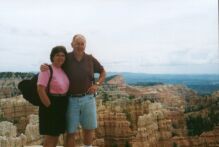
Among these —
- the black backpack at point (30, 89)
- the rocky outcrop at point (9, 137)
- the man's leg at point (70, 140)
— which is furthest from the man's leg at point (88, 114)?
the rocky outcrop at point (9, 137)

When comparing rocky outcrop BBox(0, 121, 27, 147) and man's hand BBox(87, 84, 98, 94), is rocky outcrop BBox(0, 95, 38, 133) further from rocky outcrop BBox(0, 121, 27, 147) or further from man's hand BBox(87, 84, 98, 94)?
man's hand BBox(87, 84, 98, 94)

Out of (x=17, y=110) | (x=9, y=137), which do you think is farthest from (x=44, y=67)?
(x=17, y=110)

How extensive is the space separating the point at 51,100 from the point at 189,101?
25.4 metres

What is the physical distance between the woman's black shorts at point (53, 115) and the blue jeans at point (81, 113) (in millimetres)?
64

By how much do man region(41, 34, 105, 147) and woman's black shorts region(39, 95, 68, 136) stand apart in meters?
0.08

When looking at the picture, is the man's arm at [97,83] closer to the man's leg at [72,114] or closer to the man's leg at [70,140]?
the man's leg at [72,114]

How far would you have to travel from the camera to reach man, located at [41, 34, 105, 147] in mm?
2664

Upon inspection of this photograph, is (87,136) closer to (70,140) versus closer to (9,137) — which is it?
(70,140)

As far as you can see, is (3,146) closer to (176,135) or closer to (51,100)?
(51,100)

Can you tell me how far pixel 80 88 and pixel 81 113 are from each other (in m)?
0.19

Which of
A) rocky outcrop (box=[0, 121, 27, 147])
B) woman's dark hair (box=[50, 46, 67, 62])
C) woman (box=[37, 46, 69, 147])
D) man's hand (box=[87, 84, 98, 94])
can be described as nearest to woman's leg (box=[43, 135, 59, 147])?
woman (box=[37, 46, 69, 147])

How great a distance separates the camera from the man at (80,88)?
2.66 metres

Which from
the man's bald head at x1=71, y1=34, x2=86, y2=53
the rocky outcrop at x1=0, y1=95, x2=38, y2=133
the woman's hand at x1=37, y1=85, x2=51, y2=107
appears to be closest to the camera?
the woman's hand at x1=37, y1=85, x2=51, y2=107

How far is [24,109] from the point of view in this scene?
62.1 feet
